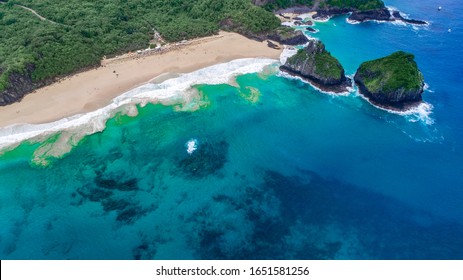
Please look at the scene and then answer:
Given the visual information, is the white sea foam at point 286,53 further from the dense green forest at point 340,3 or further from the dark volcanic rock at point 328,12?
the dense green forest at point 340,3

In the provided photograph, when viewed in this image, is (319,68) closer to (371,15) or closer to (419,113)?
(419,113)

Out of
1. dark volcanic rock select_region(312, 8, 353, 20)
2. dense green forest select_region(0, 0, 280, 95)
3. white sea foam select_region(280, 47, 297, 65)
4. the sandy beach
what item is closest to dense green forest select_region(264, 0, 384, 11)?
dark volcanic rock select_region(312, 8, 353, 20)

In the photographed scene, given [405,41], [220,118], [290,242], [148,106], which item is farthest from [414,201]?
[405,41]

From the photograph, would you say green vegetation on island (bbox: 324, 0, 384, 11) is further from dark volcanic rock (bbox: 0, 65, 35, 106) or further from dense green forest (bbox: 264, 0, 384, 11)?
dark volcanic rock (bbox: 0, 65, 35, 106)

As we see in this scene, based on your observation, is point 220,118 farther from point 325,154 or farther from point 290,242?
point 290,242

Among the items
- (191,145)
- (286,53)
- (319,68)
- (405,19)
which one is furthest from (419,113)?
(405,19)
